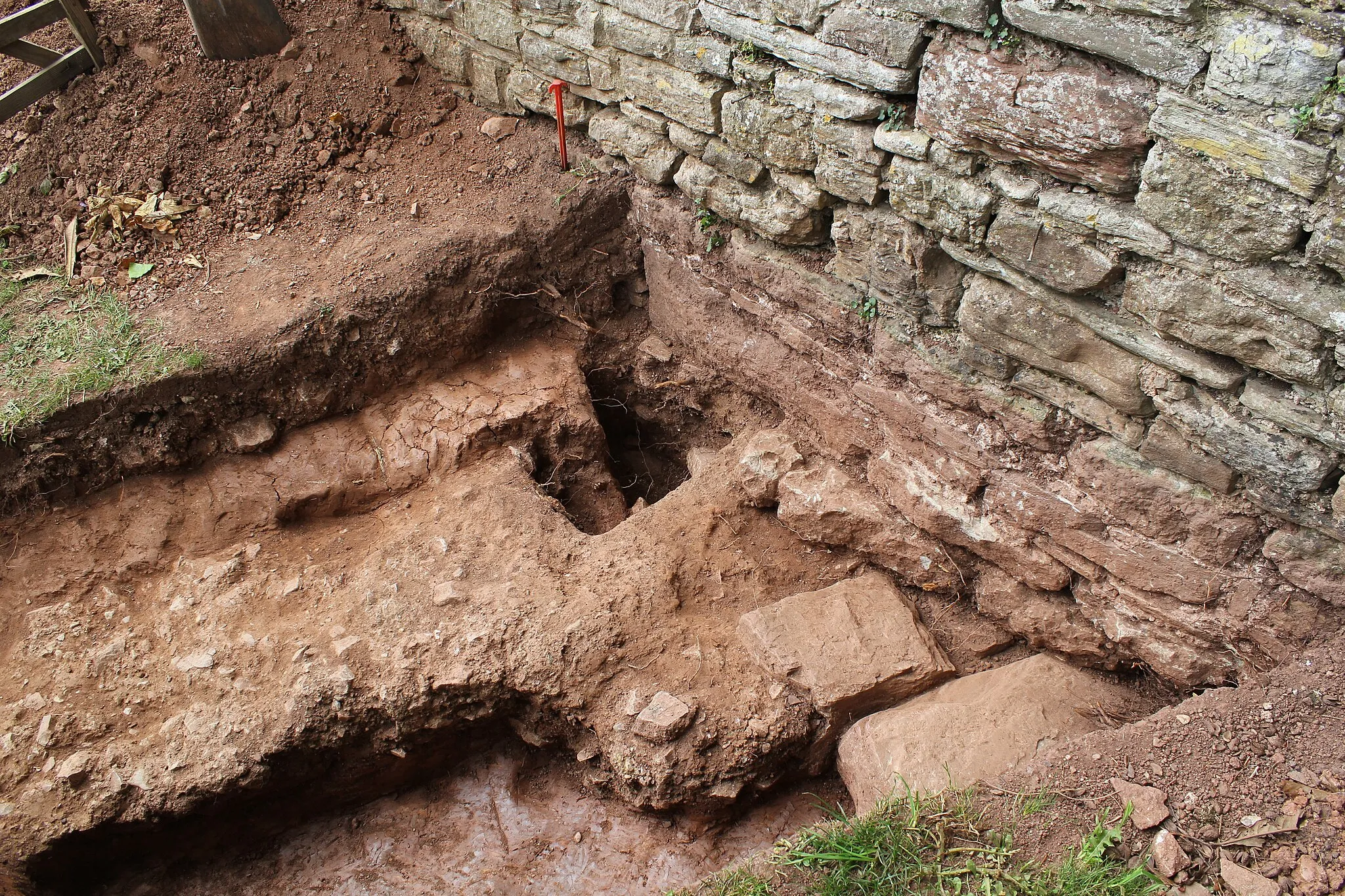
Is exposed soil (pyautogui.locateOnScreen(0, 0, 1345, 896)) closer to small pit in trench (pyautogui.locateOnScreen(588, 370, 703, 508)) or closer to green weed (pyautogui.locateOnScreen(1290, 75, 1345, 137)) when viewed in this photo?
small pit in trench (pyautogui.locateOnScreen(588, 370, 703, 508))

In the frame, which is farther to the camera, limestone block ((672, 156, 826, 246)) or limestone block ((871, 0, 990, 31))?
limestone block ((672, 156, 826, 246))

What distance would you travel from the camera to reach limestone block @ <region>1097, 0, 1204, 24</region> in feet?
6.47

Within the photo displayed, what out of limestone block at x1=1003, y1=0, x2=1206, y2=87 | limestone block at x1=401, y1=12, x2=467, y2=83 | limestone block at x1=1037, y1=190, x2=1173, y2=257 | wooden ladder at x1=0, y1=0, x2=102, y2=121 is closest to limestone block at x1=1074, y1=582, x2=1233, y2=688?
limestone block at x1=1037, y1=190, x2=1173, y2=257

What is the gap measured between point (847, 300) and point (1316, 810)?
1.97m

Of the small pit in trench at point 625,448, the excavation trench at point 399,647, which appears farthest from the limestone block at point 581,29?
the small pit in trench at point 625,448

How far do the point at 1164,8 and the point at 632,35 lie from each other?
2009 mm

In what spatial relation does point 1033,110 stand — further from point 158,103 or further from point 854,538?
point 158,103

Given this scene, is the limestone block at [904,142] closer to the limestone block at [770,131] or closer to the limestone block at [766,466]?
the limestone block at [770,131]

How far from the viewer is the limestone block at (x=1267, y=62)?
1.86 metres

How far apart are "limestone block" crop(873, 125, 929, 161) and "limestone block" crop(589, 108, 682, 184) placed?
1110mm

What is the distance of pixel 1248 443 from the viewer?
232cm

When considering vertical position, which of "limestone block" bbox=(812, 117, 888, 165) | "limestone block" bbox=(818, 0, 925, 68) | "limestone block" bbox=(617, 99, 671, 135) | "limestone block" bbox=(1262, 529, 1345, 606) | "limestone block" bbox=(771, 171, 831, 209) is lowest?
"limestone block" bbox=(1262, 529, 1345, 606)

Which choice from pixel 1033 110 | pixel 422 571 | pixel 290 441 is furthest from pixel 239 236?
pixel 1033 110

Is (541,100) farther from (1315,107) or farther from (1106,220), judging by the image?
(1315,107)
